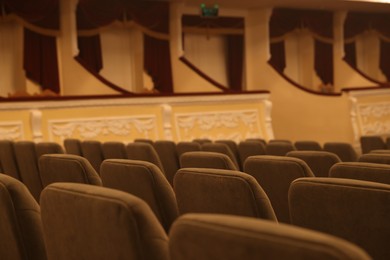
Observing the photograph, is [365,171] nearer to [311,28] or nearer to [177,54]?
[177,54]

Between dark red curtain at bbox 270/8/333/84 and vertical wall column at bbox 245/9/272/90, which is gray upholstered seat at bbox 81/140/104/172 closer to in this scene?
vertical wall column at bbox 245/9/272/90

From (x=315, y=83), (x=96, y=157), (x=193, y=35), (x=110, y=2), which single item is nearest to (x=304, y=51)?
(x=315, y=83)

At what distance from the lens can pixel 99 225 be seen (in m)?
1.09

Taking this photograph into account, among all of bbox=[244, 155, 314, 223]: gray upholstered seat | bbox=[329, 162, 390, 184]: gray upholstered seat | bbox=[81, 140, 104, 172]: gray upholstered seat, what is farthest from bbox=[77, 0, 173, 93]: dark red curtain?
bbox=[329, 162, 390, 184]: gray upholstered seat

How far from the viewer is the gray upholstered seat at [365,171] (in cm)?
182

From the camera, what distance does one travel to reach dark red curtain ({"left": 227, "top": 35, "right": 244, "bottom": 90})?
35.2ft

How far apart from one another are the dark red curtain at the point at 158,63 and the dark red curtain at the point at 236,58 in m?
1.77

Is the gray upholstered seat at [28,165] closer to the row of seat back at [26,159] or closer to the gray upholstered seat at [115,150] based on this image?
the row of seat back at [26,159]

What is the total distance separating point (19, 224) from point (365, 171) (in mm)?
1109

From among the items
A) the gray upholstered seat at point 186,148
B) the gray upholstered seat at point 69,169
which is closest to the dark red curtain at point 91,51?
the gray upholstered seat at point 186,148

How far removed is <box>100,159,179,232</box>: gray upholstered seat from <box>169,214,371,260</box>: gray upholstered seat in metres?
0.73

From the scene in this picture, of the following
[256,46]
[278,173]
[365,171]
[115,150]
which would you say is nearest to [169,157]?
[115,150]

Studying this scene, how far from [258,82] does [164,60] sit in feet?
5.63

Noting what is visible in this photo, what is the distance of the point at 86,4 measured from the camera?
28.9 feet
